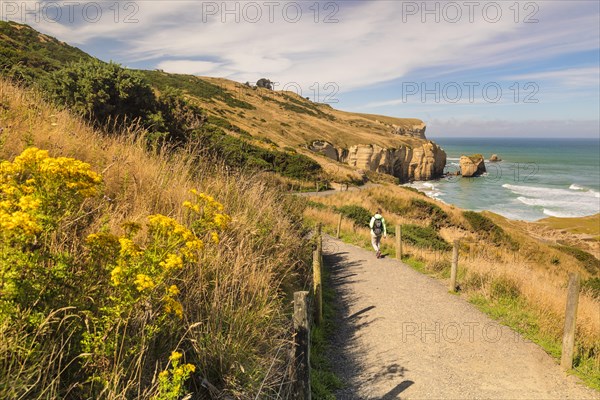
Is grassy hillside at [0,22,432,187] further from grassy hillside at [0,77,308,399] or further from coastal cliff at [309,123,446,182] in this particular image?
grassy hillside at [0,77,308,399]

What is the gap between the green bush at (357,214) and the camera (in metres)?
21.8

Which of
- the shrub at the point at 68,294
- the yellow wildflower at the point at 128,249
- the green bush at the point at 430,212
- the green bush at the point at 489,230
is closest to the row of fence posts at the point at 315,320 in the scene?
the shrub at the point at 68,294

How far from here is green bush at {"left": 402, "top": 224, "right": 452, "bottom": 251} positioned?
1706 cm

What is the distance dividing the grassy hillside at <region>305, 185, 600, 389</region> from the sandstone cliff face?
30.1 metres

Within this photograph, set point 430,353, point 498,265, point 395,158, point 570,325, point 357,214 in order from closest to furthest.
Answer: point 570,325
point 430,353
point 498,265
point 357,214
point 395,158

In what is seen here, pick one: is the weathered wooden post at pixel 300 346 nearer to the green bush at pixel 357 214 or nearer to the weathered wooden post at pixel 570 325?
the weathered wooden post at pixel 570 325

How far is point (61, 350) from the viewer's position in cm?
201

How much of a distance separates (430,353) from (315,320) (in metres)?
2.21

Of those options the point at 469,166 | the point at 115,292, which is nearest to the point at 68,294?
the point at 115,292

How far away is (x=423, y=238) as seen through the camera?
18.5m

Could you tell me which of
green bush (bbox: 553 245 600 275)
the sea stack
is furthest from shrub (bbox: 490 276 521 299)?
the sea stack

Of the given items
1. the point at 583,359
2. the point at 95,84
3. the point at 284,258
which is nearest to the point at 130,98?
the point at 95,84

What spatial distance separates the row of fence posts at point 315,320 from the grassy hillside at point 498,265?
386 mm

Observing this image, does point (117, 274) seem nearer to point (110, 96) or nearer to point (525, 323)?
point (525, 323)
